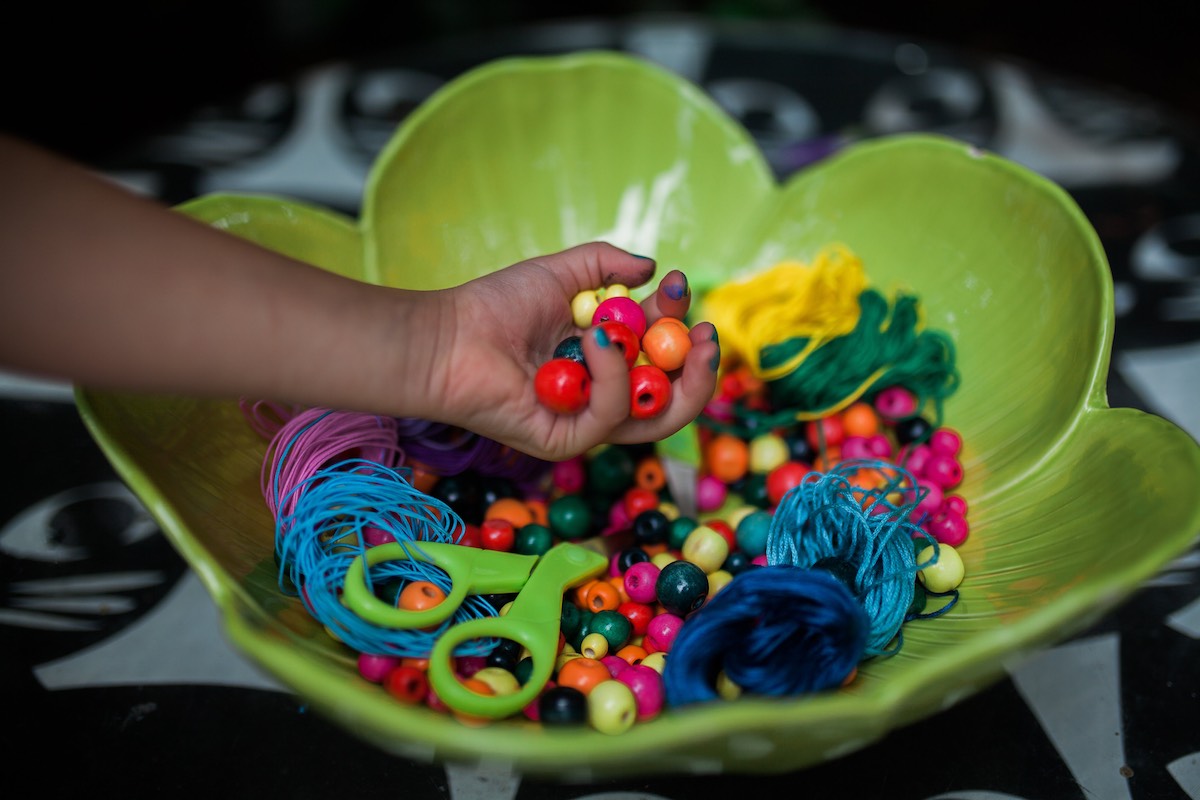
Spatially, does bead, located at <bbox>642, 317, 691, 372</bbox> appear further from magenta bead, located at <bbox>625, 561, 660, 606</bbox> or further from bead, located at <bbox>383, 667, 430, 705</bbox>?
bead, located at <bbox>383, 667, 430, 705</bbox>

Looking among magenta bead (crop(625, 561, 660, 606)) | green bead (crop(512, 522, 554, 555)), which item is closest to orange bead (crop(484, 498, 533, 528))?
green bead (crop(512, 522, 554, 555))

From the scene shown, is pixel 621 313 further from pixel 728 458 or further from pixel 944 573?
pixel 944 573

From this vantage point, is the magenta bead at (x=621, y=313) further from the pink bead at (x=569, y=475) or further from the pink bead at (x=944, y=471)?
the pink bead at (x=944, y=471)

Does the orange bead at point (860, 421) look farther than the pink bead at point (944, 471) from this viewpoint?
Yes

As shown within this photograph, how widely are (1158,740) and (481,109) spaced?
0.96 m

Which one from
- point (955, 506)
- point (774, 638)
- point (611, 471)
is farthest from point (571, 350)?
point (955, 506)

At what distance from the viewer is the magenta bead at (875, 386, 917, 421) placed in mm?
973

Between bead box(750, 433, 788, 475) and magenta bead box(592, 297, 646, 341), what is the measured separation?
0.77 ft

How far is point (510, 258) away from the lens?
1.08 m

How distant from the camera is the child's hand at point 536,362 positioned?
2.40ft

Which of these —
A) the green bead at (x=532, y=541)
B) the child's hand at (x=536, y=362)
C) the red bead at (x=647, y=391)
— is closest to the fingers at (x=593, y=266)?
the child's hand at (x=536, y=362)

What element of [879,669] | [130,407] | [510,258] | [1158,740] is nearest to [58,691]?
[130,407]

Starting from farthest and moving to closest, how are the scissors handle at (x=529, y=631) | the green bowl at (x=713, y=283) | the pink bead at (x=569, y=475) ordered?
1. the pink bead at (x=569, y=475)
2. the scissors handle at (x=529, y=631)
3. the green bowl at (x=713, y=283)

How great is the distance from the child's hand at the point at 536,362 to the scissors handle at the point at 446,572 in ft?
0.33
